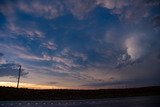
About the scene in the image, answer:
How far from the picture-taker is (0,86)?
60344 mm

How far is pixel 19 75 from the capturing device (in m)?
53.3

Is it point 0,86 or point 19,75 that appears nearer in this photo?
point 19,75

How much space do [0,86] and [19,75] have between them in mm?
10800
